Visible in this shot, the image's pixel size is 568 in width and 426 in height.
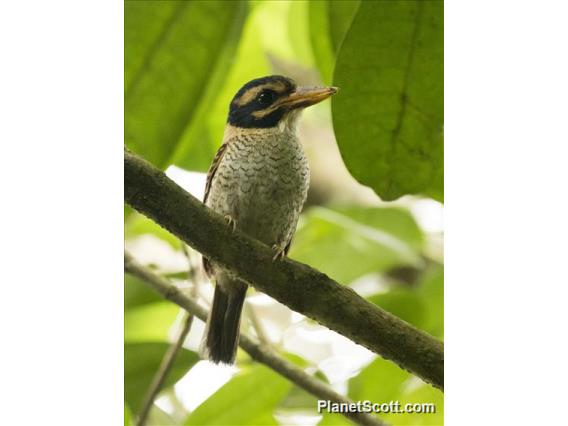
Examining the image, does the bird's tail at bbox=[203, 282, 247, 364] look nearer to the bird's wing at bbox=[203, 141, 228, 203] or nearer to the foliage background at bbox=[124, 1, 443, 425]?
the foliage background at bbox=[124, 1, 443, 425]

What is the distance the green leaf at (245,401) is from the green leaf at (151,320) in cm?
23

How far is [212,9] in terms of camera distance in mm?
2094

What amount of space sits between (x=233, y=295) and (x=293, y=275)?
458mm

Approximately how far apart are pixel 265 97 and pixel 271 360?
0.78 metres

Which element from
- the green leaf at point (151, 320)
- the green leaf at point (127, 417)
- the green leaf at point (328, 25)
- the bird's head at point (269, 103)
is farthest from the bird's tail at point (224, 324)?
the green leaf at point (328, 25)

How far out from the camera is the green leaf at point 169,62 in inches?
81.7

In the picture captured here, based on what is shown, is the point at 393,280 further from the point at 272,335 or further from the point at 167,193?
the point at 167,193

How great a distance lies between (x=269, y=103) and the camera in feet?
8.11

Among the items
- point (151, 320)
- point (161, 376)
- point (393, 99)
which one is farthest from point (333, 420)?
point (393, 99)

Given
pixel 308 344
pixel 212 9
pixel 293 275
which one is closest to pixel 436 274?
pixel 308 344

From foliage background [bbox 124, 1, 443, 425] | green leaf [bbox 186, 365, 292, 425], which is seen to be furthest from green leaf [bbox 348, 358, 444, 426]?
green leaf [bbox 186, 365, 292, 425]

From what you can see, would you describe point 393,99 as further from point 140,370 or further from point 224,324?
point 140,370

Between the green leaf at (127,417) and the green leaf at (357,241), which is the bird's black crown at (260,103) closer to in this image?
the green leaf at (357,241)

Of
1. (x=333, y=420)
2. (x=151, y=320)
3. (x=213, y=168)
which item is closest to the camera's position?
(x=333, y=420)
